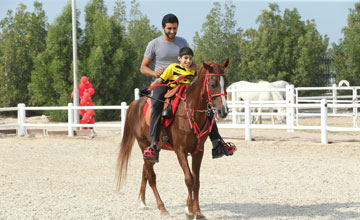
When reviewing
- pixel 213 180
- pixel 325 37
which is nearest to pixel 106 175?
pixel 213 180

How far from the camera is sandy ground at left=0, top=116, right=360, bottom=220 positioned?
21.4ft

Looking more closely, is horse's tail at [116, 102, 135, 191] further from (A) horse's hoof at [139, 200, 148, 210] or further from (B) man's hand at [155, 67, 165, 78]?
(B) man's hand at [155, 67, 165, 78]

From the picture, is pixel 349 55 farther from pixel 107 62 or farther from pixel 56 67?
pixel 56 67

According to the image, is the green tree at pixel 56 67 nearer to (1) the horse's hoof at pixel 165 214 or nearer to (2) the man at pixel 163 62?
(2) the man at pixel 163 62

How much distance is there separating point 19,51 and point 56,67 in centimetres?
540

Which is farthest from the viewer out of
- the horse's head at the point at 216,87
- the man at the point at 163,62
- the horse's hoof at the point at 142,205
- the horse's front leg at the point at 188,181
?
the horse's hoof at the point at 142,205

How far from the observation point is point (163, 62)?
22.1 feet

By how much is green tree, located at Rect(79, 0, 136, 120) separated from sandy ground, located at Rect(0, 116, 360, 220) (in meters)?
16.6

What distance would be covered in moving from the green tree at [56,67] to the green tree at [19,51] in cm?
341

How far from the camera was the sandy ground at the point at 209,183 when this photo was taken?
6.51m

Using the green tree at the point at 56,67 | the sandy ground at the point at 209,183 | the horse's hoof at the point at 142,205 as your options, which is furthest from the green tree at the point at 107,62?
the horse's hoof at the point at 142,205

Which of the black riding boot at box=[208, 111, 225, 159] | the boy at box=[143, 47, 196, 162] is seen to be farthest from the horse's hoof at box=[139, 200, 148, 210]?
the black riding boot at box=[208, 111, 225, 159]

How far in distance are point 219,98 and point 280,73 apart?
29.3 m

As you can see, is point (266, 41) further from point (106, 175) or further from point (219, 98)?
point (219, 98)
